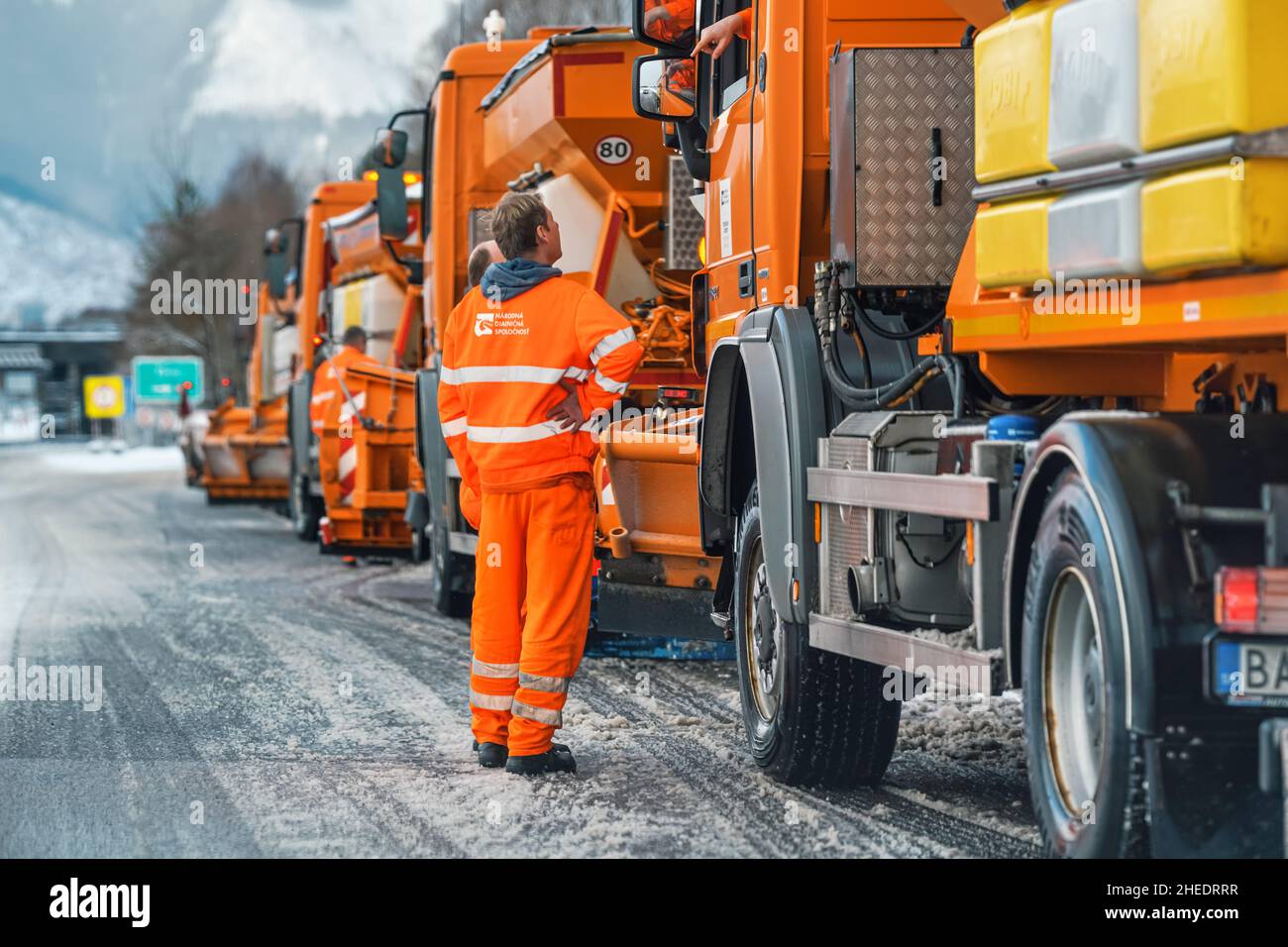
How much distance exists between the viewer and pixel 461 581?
39.5ft

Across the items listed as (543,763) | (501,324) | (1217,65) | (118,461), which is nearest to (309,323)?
(501,324)

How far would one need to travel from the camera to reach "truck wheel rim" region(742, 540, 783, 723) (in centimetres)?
656

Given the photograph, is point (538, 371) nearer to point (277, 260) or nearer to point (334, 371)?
point (334, 371)

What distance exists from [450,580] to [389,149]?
332 centimetres

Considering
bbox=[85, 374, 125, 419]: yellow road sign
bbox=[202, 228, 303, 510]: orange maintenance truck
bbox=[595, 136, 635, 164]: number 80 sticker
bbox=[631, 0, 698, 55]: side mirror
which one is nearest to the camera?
bbox=[631, 0, 698, 55]: side mirror

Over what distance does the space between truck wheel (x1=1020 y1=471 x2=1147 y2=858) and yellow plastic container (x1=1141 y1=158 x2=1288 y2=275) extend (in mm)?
580

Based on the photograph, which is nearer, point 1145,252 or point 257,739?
point 1145,252

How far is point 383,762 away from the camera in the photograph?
687 cm

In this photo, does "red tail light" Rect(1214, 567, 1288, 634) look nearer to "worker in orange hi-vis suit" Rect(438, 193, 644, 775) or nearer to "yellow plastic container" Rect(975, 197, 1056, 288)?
"yellow plastic container" Rect(975, 197, 1056, 288)

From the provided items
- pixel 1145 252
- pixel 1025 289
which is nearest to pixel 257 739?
pixel 1025 289

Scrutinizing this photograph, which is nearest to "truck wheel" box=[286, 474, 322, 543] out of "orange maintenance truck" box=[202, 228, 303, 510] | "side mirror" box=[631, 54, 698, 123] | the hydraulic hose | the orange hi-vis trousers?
"orange maintenance truck" box=[202, 228, 303, 510]

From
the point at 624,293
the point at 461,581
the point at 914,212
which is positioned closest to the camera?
the point at 914,212
